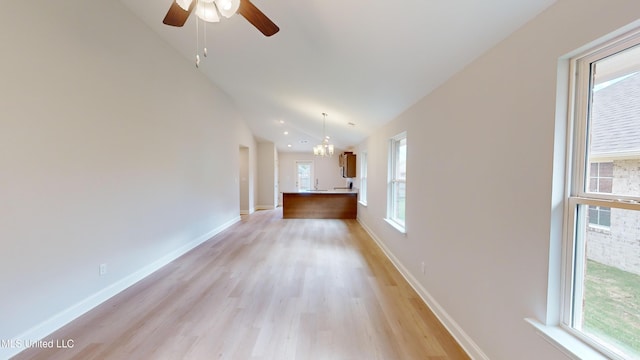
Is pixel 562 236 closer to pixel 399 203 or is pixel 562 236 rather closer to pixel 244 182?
pixel 399 203

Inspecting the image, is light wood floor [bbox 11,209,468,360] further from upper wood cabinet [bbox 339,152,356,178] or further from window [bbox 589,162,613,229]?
upper wood cabinet [bbox 339,152,356,178]

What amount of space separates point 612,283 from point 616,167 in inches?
19.4

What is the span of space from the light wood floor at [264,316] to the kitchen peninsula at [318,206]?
11.5 feet

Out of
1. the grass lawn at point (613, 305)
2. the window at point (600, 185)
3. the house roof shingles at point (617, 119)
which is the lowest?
the grass lawn at point (613, 305)

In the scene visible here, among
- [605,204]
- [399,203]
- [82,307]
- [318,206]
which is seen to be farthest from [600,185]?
[318,206]

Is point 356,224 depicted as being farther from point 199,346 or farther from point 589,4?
point 589,4

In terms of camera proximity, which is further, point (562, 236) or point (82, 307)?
point (82, 307)

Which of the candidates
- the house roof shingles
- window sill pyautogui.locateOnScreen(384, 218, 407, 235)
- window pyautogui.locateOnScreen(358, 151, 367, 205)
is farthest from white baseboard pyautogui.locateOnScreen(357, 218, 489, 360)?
window pyautogui.locateOnScreen(358, 151, 367, 205)

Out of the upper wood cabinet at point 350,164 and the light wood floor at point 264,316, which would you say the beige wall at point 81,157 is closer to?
the light wood floor at point 264,316

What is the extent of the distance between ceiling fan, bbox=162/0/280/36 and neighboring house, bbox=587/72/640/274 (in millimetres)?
1849

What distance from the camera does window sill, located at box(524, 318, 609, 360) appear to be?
109 centimetres

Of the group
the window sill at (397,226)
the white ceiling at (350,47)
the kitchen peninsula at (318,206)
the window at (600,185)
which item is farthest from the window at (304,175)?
the window at (600,185)

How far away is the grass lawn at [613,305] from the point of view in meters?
1.03

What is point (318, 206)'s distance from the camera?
24.9 ft
